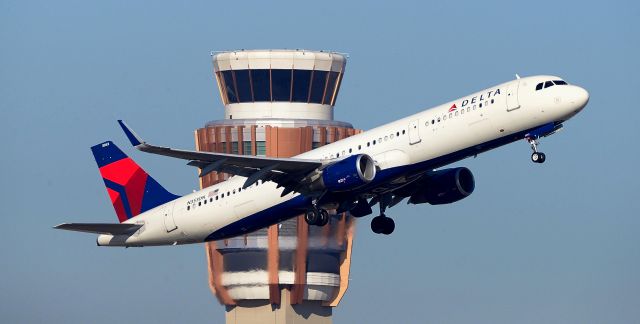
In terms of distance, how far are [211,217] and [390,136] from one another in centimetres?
1317

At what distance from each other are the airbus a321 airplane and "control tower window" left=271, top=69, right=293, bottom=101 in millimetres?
56936

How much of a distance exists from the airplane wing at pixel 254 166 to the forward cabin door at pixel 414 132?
212 inches

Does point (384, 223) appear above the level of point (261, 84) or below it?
below

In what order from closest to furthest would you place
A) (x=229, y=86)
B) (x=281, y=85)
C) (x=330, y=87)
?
(x=281, y=85) → (x=330, y=87) → (x=229, y=86)


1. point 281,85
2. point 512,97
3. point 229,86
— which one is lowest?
point 512,97

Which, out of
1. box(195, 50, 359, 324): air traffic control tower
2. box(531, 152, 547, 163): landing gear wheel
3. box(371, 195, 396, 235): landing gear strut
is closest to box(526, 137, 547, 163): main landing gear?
box(531, 152, 547, 163): landing gear wheel

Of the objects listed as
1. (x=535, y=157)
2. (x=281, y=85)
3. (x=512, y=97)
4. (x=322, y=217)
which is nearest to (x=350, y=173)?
(x=322, y=217)

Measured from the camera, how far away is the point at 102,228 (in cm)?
10312

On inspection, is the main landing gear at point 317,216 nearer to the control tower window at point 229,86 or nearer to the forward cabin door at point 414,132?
the forward cabin door at point 414,132

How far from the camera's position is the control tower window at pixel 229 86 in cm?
16675

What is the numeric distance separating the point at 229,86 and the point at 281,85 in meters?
5.41

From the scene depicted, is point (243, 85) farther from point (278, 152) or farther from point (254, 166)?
point (254, 166)

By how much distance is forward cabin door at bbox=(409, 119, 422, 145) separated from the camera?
305 feet

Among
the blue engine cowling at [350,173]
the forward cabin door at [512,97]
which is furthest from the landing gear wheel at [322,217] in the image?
the forward cabin door at [512,97]
